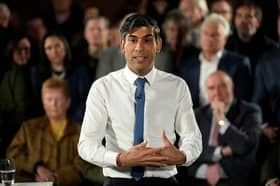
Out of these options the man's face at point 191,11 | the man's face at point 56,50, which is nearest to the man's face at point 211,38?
the man's face at point 191,11

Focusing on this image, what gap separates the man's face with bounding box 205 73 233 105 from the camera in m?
4.53

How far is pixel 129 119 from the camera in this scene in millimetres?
2750

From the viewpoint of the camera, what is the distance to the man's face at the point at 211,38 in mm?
4766

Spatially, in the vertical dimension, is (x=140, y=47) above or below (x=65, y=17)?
below

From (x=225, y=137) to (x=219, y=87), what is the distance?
335mm

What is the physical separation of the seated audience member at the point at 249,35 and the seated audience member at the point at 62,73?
3.83ft

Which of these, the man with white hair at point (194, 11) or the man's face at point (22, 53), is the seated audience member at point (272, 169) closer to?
the man with white hair at point (194, 11)

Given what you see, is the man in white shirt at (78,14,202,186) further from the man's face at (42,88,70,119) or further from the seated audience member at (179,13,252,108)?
the seated audience member at (179,13,252,108)

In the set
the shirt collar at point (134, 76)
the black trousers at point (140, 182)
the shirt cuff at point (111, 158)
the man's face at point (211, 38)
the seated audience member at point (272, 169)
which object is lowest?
the seated audience member at point (272, 169)

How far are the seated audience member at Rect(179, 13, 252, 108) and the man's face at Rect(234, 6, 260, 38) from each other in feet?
0.86

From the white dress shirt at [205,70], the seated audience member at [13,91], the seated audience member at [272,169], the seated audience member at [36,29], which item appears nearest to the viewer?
the seated audience member at [272,169]

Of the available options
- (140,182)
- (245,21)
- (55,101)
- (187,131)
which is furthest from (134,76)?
(245,21)

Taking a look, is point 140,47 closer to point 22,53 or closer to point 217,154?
point 217,154

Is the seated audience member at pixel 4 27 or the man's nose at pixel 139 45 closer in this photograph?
the man's nose at pixel 139 45
